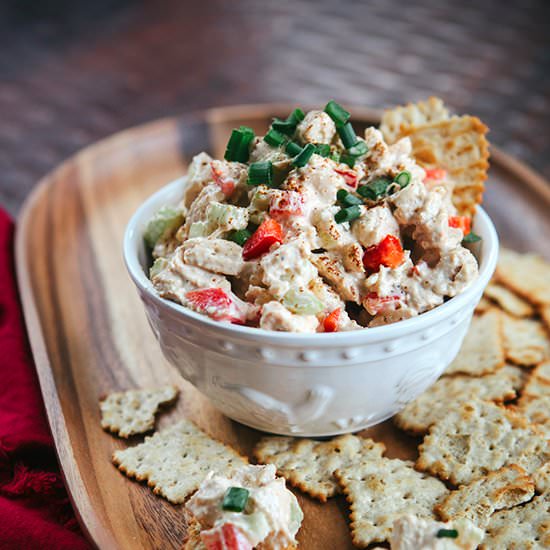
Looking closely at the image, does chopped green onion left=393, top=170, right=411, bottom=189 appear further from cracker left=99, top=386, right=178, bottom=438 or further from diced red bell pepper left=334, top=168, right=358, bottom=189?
cracker left=99, top=386, right=178, bottom=438

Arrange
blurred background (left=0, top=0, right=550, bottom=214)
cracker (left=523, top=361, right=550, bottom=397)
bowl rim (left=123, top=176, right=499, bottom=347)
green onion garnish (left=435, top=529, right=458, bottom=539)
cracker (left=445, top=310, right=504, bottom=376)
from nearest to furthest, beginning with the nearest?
1. green onion garnish (left=435, top=529, right=458, bottom=539)
2. bowl rim (left=123, top=176, right=499, bottom=347)
3. cracker (left=523, top=361, right=550, bottom=397)
4. cracker (left=445, top=310, right=504, bottom=376)
5. blurred background (left=0, top=0, right=550, bottom=214)

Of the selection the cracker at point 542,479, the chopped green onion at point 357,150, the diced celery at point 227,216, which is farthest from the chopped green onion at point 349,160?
the cracker at point 542,479

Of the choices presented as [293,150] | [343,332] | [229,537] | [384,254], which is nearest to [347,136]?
[293,150]

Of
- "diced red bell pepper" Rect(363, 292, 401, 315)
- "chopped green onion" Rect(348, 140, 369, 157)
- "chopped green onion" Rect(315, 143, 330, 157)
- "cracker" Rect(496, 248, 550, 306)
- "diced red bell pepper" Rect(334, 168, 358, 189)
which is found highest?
"chopped green onion" Rect(315, 143, 330, 157)

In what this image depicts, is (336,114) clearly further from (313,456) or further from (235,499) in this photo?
(235,499)

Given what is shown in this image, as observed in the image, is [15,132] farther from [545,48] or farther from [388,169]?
[545,48]

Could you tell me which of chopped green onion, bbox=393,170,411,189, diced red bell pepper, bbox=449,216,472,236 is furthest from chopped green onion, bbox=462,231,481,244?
chopped green onion, bbox=393,170,411,189

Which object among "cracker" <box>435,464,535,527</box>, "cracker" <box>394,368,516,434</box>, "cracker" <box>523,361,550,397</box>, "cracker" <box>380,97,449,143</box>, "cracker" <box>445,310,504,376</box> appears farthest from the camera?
"cracker" <box>380,97,449,143</box>
